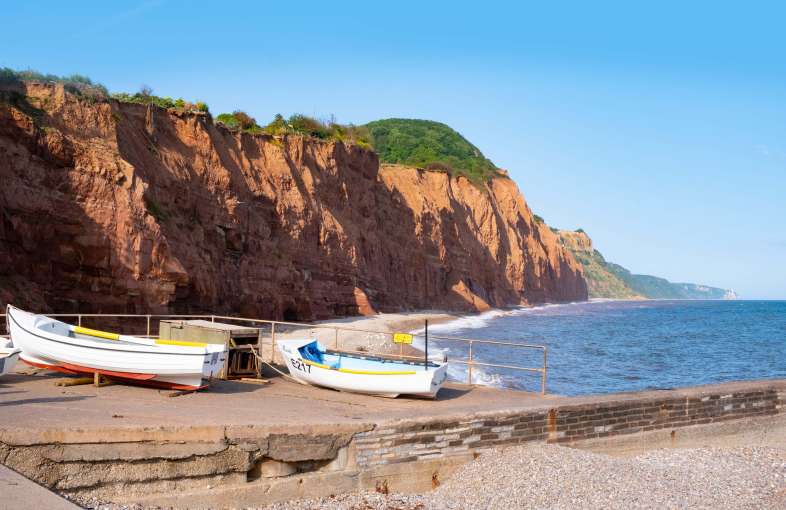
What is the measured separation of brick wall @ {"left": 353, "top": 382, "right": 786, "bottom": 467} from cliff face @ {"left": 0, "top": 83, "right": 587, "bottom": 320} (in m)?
16.4

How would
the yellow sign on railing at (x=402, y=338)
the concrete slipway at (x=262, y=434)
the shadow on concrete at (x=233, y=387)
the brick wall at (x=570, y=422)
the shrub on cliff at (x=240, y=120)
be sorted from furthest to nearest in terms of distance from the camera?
the shrub on cliff at (x=240, y=120) < the yellow sign on railing at (x=402, y=338) < the shadow on concrete at (x=233, y=387) < the brick wall at (x=570, y=422) < the concrete slipway at (x=262, y=434)

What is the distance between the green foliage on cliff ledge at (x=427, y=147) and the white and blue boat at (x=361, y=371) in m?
72.6

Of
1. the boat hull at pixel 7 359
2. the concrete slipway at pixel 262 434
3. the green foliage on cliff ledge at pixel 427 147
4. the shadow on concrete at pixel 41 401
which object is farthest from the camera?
the green foliage on cliff ledge at pixel 427 147

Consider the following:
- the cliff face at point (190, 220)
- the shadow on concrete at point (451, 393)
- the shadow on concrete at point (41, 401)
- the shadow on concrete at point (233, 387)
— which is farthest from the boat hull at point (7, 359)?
the cliff face at point (190, 220)

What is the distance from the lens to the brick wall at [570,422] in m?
9.80

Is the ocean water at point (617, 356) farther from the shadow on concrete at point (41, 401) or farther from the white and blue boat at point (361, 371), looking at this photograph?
the shadow on concrete at point (41, 401)

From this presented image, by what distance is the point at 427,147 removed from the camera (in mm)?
108188

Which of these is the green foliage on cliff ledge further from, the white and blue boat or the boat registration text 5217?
the boat registration text 5217

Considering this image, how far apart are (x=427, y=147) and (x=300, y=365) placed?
96507mm

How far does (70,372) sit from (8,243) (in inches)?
454

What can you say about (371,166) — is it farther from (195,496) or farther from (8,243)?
(195,496)

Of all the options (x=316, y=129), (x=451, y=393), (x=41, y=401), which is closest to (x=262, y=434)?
(x=41, y=401)

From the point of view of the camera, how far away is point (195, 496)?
27.5ft

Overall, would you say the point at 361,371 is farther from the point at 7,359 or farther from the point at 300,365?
the point at 7,359
